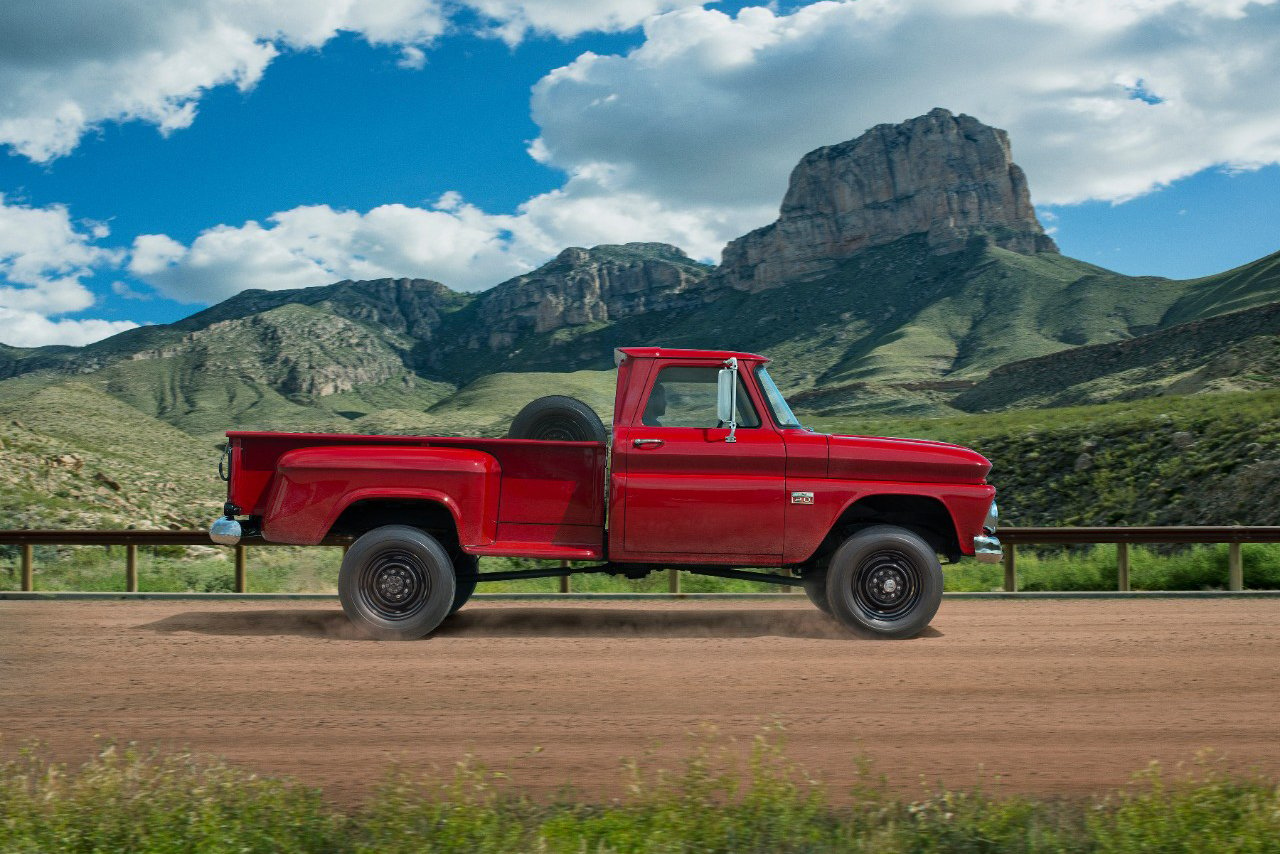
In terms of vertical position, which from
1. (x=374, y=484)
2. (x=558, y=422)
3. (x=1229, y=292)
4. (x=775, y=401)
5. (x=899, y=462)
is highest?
(x=1229, y=292)

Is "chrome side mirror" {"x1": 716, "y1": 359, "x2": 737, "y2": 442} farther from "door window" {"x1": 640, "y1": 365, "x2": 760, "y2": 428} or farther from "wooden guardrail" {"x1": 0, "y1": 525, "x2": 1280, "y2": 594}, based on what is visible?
"wooden guardrail" {"x1": 0, "y1": 525, "x2": 1280, "y2": 594}

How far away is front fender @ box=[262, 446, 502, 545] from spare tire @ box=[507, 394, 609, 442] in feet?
2.02

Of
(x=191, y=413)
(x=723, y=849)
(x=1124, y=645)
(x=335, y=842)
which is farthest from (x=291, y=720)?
(x=191, y=413)

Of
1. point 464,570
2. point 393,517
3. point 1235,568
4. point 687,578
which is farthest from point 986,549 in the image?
point 1235,568

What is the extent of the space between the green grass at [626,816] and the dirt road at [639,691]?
0.39 metres

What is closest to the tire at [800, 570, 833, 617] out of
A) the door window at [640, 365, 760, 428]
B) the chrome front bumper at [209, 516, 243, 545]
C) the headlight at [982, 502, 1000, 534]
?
the headlight at [982, 502, 1000, 534]

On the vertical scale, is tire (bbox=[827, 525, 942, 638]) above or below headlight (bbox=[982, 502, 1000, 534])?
below

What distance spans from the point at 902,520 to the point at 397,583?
13.6 feet

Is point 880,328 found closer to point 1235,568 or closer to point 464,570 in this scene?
point 1235,568

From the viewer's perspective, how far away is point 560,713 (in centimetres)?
574

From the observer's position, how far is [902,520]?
8453 millimetres

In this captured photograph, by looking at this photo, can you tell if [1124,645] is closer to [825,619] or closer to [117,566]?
[825,619]

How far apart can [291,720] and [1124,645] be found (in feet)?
20.3

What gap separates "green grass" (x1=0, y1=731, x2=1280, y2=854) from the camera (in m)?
3.60
